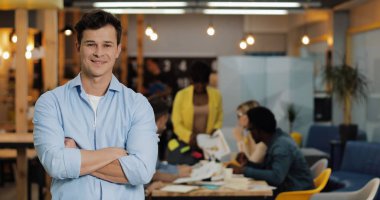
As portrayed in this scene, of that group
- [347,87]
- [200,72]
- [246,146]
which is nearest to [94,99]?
[200,72]

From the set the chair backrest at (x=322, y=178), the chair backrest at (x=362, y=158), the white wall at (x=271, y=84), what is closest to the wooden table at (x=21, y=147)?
the chair backrest at (x=322, y=178)

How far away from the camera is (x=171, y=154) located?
6.82 m

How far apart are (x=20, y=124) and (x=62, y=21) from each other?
826 centimetres

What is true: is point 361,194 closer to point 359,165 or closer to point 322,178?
point 322,178

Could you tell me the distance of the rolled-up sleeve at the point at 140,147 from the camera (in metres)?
2.66

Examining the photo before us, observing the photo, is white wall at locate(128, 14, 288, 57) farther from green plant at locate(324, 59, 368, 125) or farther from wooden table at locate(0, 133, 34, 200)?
wooden table at locate(0, 133, 34, 200)

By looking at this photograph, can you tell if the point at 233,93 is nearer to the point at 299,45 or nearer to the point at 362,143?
the point at 362,143

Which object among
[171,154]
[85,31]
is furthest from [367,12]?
[85,31]

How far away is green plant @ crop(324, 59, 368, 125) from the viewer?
10953mm

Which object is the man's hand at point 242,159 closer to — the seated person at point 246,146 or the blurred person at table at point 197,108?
the seated person at point 246,146

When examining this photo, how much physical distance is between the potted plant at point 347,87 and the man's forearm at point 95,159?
28.3ft

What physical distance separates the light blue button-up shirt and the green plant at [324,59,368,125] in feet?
28.5

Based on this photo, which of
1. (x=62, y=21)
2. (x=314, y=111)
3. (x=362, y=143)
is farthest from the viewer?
(x=62, y=21)

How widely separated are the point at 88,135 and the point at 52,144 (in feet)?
0.48
